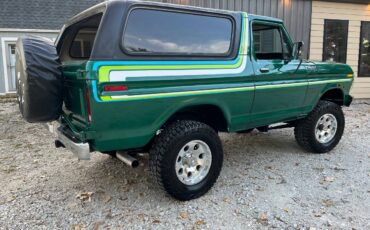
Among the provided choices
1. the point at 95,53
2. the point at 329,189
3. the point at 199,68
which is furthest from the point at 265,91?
the point at 95,53

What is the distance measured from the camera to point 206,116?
389 centimetres

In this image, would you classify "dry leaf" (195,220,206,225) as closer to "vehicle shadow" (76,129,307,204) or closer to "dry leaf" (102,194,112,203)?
"vehicle shadow" (76,129,307,204)

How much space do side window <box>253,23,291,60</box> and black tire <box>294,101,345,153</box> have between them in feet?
3.51

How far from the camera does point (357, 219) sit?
3.23 meters

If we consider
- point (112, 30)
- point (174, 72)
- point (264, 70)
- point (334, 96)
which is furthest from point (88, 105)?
point (334, 96)

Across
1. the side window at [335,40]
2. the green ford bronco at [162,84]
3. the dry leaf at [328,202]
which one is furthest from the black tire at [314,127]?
the side window at [335,40]

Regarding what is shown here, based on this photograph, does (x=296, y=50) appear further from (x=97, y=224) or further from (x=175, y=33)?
(x=97, y=224)

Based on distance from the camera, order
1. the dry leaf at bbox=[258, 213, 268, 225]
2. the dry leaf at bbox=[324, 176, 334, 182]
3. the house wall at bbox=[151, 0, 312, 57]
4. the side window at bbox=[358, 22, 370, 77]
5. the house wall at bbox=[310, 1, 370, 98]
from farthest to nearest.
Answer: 1. the side window at bbox=[358, 22, 370, 77]
2. the house wall at bbox=[310, 1, 370, 98]
3. the house wall at bbox=[151, 0, 312, 57]
4. the dry leaf at bbox=[324, 176, 334, 182]
5. the dry leaf at bbox=[258, 213, 268, 225]

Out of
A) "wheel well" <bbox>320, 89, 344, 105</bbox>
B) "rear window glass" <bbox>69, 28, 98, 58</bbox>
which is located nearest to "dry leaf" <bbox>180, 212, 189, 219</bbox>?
"rear window glass" <bbox>69, 28, 98, 58</bbox>

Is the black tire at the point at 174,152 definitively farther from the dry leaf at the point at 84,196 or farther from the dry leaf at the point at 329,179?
the dry leaf at the point at 329,179

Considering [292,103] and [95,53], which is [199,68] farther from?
[292,103]

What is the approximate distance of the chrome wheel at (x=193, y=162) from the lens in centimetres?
349

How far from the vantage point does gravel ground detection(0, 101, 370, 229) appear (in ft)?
10.5

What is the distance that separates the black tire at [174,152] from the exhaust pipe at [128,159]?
184 mm
